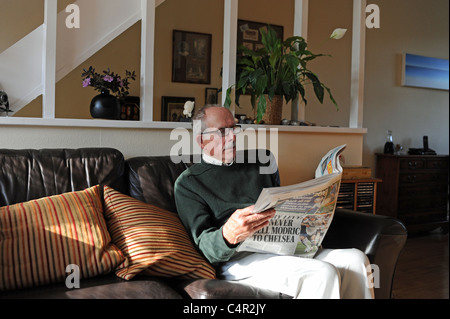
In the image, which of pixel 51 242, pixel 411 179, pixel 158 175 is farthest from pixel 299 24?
pixel 411 179

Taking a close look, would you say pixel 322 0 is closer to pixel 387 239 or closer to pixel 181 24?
pixel 181 24

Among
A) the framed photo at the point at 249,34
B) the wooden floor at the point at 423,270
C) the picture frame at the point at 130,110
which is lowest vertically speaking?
the wooden floor at the point at 423,270

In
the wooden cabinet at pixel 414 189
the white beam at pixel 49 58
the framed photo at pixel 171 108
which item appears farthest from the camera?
the wooden cabinet at pixel 414 189

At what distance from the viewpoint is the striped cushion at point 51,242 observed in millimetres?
1605

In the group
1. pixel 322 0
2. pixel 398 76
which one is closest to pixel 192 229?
pixel 322 0

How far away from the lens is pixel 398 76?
18.3ft

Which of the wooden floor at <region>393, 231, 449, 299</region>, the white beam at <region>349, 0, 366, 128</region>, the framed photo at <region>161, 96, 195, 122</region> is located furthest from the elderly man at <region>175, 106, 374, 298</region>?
the framed photo at <region>161, 96, 195, 122</region>

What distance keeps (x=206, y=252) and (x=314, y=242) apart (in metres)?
0.43

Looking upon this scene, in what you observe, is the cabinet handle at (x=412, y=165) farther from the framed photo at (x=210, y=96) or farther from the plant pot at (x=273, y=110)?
the plant pot at (x=273, y=110)

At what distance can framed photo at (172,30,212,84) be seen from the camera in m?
4.68

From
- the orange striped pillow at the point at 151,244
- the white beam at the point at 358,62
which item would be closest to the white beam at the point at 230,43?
the white beam at the point at 358,62

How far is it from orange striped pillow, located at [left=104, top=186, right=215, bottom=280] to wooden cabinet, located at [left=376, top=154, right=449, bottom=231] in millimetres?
3692

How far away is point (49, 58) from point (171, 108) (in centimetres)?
231

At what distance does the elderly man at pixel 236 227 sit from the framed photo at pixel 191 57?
8.62 feet
